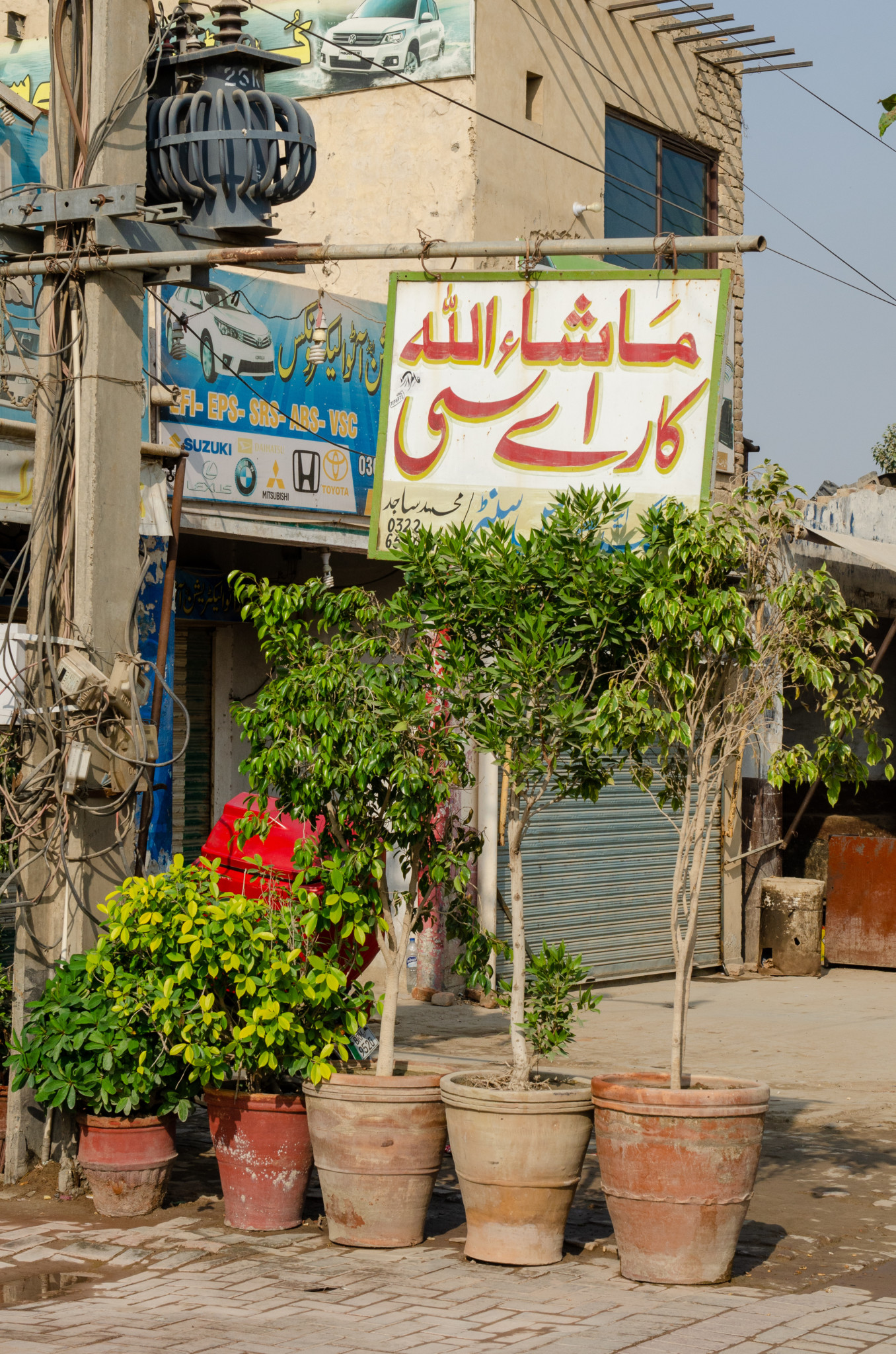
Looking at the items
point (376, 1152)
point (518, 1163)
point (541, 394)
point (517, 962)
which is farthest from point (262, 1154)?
point (541, 394)

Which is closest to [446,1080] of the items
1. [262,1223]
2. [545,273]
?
[262,1223]

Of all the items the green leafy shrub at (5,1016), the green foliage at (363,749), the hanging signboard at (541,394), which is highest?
the hanging signboard at (541,394)

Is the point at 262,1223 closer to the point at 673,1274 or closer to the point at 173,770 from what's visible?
the point at 673,1274

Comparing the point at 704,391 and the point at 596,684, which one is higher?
the point at 704,391

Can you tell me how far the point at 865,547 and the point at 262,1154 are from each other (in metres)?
12.0

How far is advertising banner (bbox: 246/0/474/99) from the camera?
1512 cm

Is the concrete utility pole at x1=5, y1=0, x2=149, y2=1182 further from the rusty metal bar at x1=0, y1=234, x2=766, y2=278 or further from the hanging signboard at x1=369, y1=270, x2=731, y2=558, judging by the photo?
the hanging signboard at x1=369, y1=270, x2=731, y2=558

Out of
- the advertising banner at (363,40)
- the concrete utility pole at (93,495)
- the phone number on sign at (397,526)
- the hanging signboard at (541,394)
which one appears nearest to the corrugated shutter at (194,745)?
the advertising banner at (363,40)

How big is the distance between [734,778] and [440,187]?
20.7 ft

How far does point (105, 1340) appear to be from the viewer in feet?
18.1

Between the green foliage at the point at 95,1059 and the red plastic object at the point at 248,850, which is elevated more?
the red plastic object at the point at 248,850

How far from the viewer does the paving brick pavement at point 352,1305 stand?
5.49 m

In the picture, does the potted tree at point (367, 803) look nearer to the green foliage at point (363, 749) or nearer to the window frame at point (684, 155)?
the green foliage at point (363, 749)

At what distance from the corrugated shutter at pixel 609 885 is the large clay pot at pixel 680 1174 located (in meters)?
7.20
